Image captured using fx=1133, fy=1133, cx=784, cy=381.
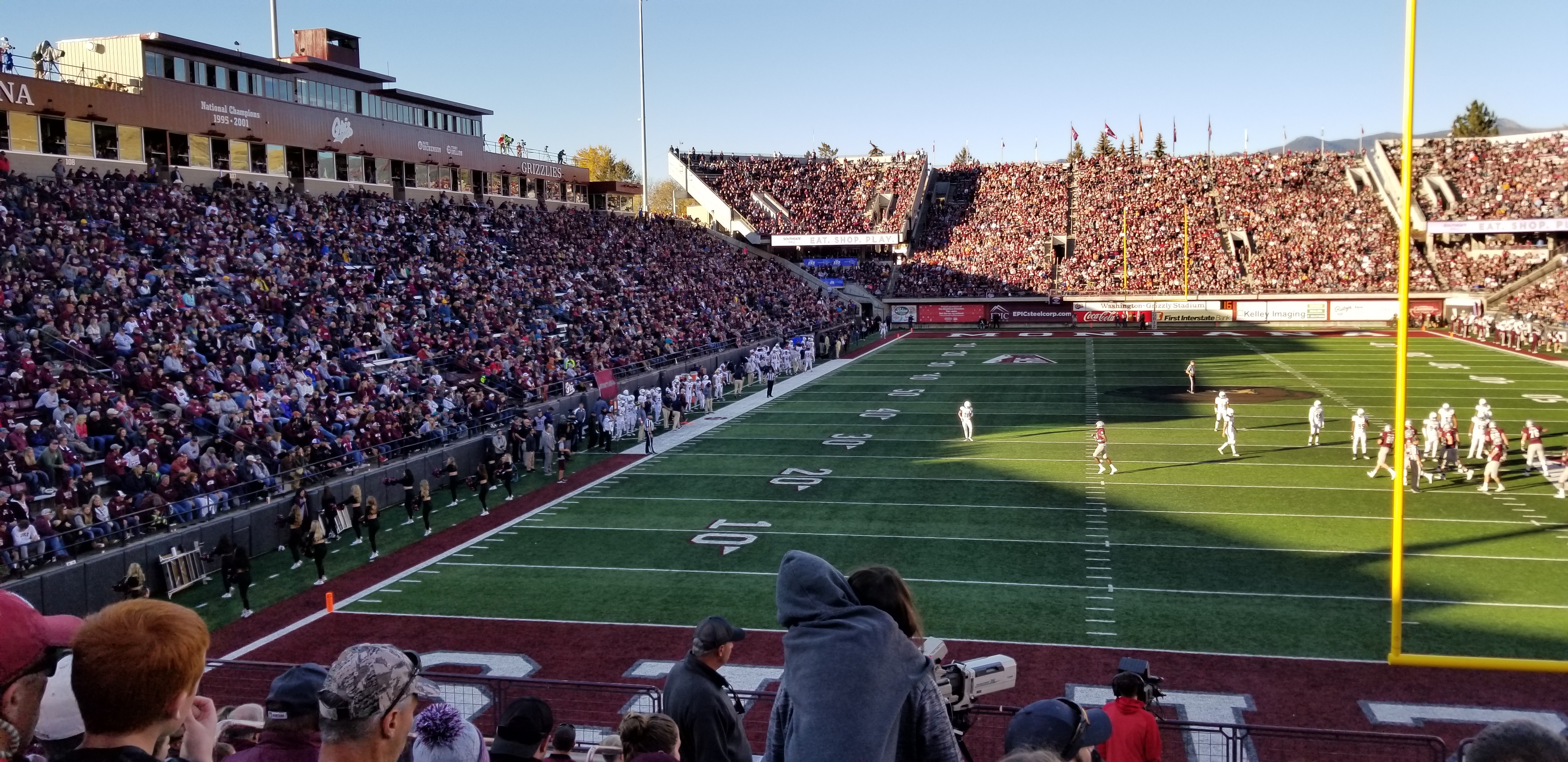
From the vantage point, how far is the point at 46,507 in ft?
47.2

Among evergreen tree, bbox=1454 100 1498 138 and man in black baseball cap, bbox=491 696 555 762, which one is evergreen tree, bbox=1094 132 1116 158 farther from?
man in black baseball cap, bbox=491 696 555 762

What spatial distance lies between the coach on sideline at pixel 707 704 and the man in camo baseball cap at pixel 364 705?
186 cm

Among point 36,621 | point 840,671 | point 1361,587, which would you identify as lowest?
point 1361,587

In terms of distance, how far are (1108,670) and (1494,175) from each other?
57.4 m

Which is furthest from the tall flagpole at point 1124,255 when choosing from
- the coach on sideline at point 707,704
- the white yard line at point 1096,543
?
the coach on sideline at point 707,704

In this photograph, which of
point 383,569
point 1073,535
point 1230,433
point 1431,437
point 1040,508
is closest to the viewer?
point 383,569

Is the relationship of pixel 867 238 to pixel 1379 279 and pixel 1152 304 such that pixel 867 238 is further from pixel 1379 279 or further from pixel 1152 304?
pixel 1379 279

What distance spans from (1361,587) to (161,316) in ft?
64.1

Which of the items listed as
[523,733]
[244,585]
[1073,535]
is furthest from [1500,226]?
[523,733]

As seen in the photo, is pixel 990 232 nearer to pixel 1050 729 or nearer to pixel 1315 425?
pixel 1315 425

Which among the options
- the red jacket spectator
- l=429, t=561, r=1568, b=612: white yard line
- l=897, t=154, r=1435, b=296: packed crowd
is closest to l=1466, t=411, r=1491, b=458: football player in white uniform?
l=429, t=561, r=1568, b=612: white yard line

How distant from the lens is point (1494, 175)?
2237 inches

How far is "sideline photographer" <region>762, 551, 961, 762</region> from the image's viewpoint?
299 cm

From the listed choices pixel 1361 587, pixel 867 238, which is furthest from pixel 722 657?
pixel 867 238
